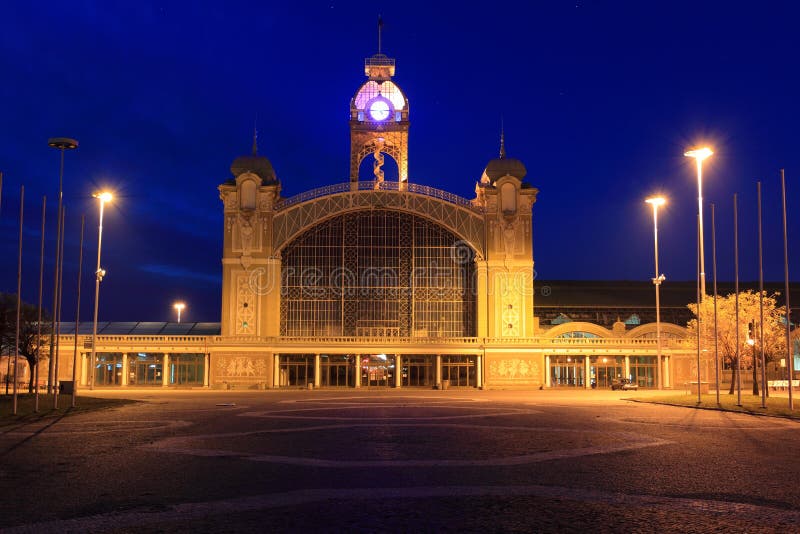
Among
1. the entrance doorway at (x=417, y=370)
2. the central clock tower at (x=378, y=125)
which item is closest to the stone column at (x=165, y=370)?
the entrance doorway at (x=417, y=370)

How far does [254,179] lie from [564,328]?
3946 centimetres

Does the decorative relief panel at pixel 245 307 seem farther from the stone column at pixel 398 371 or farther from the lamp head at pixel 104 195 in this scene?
the lamp head at pixel 104 195

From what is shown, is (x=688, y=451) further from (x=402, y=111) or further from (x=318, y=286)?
(x=402, y=111)

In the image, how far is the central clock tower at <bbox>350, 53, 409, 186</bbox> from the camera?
338ft

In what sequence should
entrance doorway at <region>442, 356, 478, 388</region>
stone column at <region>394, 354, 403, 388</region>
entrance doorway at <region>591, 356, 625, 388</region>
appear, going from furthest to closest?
entrance doorway at <region>591, 356, 625, 388</region> < entrance doorway at <region>442, 356, 478, 388</region> < stone column at <region>394, 354, 403, 388</region>

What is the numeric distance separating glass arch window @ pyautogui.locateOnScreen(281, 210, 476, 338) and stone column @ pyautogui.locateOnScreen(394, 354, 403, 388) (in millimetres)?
3682

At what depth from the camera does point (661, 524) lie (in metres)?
13.5

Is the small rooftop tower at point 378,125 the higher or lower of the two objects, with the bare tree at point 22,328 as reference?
higher

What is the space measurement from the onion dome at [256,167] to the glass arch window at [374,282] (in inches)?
317

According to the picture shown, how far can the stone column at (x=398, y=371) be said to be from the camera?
88.2 m

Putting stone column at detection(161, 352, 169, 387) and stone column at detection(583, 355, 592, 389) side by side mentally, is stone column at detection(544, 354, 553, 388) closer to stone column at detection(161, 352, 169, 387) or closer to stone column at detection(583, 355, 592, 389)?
stone column at detection(583, 355, 592, 389)

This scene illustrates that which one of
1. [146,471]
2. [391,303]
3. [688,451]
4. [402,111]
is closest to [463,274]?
[391,303]

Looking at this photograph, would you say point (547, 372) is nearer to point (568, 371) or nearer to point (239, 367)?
point (568, 371)

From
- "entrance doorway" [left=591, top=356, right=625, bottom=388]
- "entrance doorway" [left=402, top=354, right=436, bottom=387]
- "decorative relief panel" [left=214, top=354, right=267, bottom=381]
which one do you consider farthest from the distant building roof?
"entrance doorway" [left=591, top=356, right=625, bottom=388]
